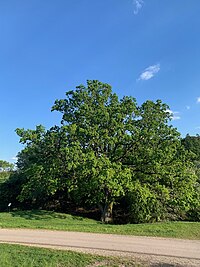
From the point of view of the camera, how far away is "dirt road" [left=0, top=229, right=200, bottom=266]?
11.3 meters

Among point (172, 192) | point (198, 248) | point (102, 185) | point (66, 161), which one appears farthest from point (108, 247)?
point (172, 192)

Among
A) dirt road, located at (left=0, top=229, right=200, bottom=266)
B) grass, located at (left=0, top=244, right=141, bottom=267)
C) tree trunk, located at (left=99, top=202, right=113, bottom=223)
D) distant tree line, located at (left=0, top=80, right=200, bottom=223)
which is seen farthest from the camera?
tree trunk, located at (left=99, top=202, right=113, bottom=223)

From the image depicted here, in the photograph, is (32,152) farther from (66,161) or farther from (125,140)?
(125,140)

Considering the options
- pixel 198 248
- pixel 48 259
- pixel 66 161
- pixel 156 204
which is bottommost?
pixel 48 259

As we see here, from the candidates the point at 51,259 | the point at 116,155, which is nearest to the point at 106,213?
the point at 116,155

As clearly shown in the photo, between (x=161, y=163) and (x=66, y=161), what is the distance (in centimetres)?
675

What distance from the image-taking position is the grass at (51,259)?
9.71 m

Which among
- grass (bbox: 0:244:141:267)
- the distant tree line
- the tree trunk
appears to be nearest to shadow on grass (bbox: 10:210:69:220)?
the distant tree line

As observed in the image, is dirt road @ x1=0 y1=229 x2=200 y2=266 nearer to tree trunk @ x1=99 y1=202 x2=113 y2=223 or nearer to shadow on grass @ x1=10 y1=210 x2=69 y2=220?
shadow on grass @ x1=10 y1=210 x2=69 y2=220

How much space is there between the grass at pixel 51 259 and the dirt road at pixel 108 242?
100 cm

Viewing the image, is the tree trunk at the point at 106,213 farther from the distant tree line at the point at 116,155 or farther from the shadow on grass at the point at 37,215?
the shadow on grass at the point at 37,215

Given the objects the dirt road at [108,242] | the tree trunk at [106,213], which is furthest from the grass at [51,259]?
the tree trunk at [106,213]

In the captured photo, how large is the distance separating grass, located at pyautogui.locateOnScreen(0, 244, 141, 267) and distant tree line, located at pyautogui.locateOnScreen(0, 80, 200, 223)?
904 centimetres

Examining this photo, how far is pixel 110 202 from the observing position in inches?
928
